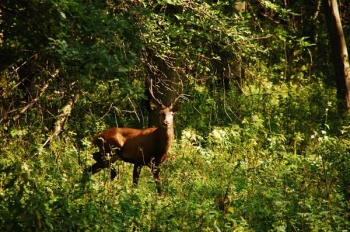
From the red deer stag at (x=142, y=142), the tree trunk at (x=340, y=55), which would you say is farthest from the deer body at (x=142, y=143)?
the tree trunk at (x=340, y=55)

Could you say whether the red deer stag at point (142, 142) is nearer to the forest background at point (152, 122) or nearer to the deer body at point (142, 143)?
the deer body at point (142, 143)

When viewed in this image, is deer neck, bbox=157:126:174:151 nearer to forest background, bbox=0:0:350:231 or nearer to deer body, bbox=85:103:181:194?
deer body, bbox=85:103:181:194

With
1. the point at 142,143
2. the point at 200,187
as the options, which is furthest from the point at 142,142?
the point at 200,187

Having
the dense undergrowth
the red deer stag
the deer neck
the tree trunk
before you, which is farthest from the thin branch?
the tree trunk

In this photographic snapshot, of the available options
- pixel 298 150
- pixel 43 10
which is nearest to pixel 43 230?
pixel 43 10

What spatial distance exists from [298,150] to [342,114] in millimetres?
2071

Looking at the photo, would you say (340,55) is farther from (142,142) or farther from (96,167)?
(96,167)

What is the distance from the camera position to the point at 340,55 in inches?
620

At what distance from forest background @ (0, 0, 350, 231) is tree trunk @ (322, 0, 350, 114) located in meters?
0.02

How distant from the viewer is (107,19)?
8391mm

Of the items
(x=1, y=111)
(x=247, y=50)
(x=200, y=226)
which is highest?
(x=247, y=50)

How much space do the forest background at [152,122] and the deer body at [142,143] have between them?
22 centimetres

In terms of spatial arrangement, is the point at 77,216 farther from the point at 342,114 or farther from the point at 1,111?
the point at 342,114

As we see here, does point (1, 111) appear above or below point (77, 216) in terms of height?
above
